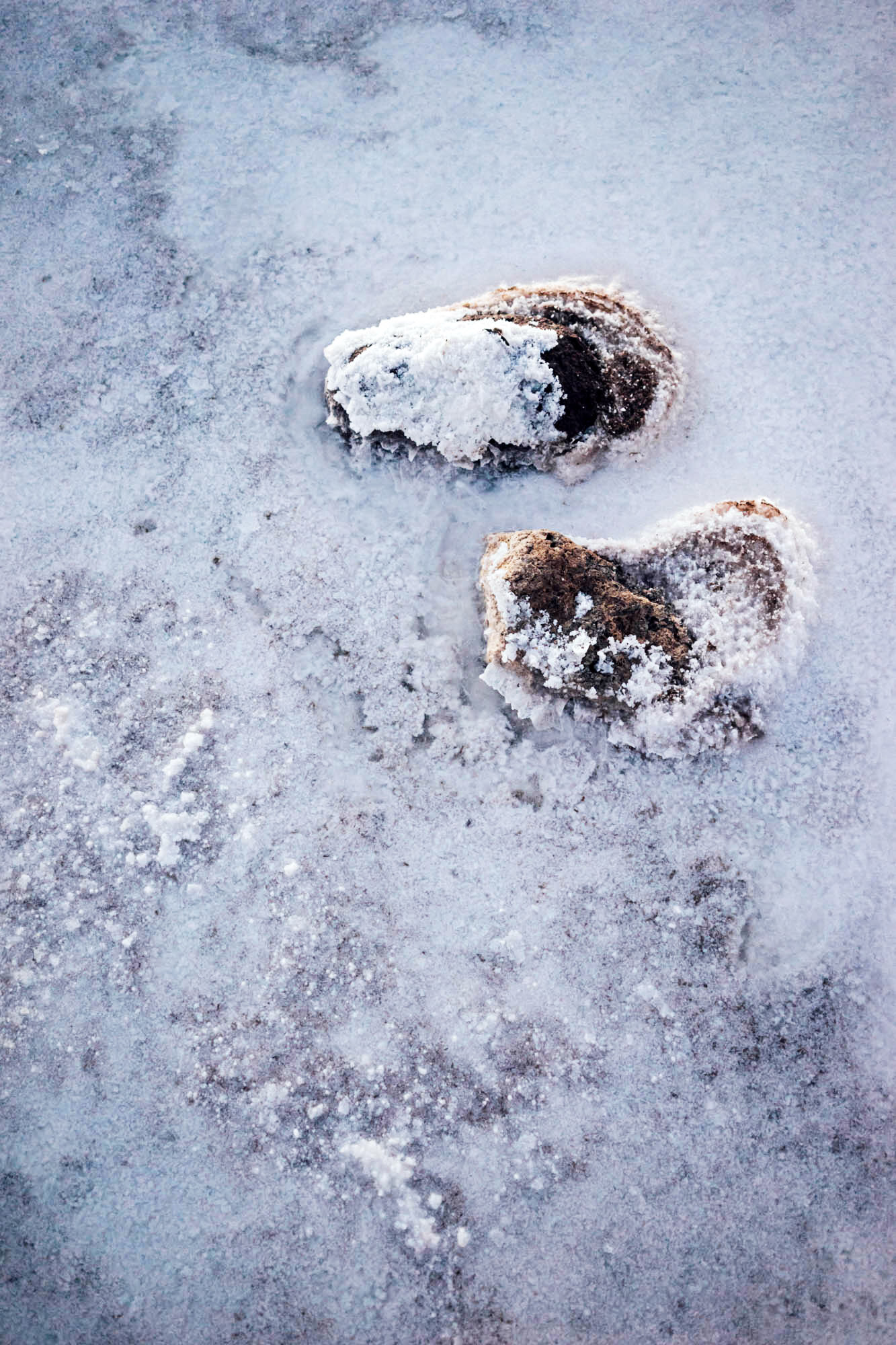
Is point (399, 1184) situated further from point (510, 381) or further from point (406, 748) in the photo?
point (510, 381)

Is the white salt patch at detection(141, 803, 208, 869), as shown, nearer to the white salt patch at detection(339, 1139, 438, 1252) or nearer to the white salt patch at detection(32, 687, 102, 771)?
the white salt patch at detection(32, 687, 102, 771)

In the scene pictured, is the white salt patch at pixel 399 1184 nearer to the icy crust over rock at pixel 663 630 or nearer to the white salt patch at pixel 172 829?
the white salt patch at pixel 172 829

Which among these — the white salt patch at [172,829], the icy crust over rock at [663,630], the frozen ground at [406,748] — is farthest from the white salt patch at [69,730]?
the icy crust over rock at [663,630]

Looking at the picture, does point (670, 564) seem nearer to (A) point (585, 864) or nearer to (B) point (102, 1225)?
(A) point (585, 864)

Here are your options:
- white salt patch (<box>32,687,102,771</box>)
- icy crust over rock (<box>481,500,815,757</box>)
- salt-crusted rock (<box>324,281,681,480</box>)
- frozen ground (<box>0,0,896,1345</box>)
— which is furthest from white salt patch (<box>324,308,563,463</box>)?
white salt patch (<box>32,687,102,771</box>)

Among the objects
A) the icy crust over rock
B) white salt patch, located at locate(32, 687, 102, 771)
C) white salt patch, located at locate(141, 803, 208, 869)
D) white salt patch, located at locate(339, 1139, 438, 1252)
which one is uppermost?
the icy crust over rock

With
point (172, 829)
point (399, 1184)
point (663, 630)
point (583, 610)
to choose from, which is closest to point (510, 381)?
point (583, 610)
